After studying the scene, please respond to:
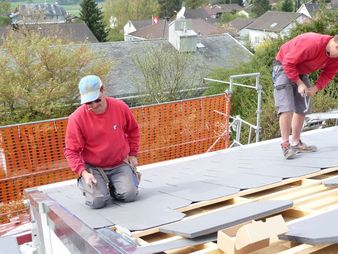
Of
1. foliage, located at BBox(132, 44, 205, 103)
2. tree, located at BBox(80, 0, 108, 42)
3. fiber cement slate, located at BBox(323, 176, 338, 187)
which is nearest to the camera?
fiber cement slate, located at BBox(323, 176, 338, 187)

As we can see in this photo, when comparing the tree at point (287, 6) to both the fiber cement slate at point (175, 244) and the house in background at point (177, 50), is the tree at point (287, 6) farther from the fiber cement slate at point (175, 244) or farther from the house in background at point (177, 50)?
the fiber cement slate at point (175, 244)

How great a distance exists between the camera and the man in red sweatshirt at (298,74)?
405 centimetres

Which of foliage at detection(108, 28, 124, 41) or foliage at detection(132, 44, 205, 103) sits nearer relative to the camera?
foliage at detection(132, 44, 205, 103)

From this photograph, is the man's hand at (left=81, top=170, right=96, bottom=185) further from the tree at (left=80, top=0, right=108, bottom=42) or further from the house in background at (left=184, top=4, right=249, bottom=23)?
the house in background at (left=184, top=4, right=249, bottom=23)

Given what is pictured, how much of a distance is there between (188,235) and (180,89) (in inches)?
625

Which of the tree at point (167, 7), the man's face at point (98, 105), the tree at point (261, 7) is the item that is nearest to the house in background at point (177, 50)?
the man's face at point (98, 105)

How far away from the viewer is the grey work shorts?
14.3 feet

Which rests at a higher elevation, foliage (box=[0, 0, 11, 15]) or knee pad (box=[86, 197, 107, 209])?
foliage (box=[0, 0, 11, 15])

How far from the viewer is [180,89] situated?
59.0ft

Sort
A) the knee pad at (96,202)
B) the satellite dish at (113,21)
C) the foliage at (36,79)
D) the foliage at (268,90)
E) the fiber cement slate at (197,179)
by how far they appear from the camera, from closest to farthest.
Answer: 1. the fiber cement slate at (197,179)
2. the knee pad at (96,202)
3. the foliage at (268,90)
4. the foliage at (36,79)
5. the satellite dish at (113,21)

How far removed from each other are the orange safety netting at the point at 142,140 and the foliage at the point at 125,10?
2128 inches

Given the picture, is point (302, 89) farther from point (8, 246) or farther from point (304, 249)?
point (8, 246)

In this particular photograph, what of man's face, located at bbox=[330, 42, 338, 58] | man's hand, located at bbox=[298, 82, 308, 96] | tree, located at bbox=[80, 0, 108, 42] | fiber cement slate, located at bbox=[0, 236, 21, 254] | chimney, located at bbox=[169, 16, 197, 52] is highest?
tree, located at bbox=[80, 0, 108, 42]

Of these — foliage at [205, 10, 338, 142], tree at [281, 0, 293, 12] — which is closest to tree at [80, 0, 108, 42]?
foliage at [205, 10, 338, 142]
